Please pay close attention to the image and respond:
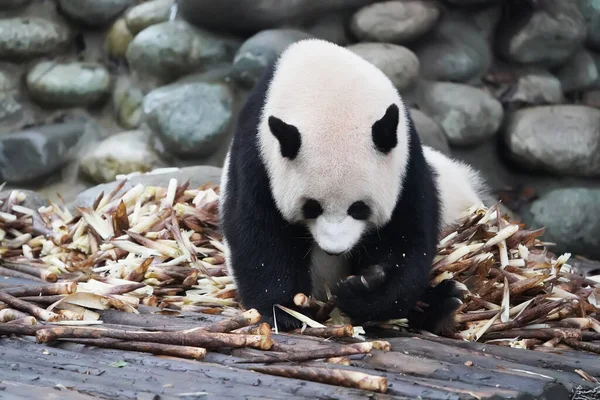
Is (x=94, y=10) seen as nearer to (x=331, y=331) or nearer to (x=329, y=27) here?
(x=329, y=27)

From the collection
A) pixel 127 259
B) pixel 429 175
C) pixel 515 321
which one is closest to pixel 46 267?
pixel 127 259

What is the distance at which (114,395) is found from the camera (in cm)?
198

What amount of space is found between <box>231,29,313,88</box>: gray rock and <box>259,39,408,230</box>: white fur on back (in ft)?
10.1

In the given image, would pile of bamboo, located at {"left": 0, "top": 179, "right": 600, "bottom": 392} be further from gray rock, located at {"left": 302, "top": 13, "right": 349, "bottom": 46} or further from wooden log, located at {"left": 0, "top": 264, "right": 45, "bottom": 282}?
gray rock, located at {"left": 302, "top": 13, "right": 349, "bottom": 46}

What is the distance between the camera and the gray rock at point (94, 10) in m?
6.89

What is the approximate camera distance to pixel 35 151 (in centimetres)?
662

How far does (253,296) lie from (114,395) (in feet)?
3.66

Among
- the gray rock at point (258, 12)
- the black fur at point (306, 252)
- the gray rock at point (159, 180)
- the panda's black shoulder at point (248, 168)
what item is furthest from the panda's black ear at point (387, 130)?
the gray rock at point (258, 12)

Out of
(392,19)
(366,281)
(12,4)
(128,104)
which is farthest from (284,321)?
(12,4)

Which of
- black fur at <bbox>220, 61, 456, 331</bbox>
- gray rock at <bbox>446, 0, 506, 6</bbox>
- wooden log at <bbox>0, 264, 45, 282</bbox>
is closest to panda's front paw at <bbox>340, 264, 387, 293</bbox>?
black fur at <bbox>220, 61, 456, 331</bbox>

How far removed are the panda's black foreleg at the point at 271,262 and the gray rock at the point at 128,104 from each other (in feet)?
13.2

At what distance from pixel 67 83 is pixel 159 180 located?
219 centimetres

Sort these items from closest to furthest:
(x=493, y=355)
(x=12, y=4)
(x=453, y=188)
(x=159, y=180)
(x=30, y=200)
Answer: (x=493, y=355)
(x=453, y=188)
(x=159, y=180)
(x=30, y=200)
(x=12, y=4)

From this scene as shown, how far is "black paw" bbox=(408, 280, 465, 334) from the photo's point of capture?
3.06 meters
